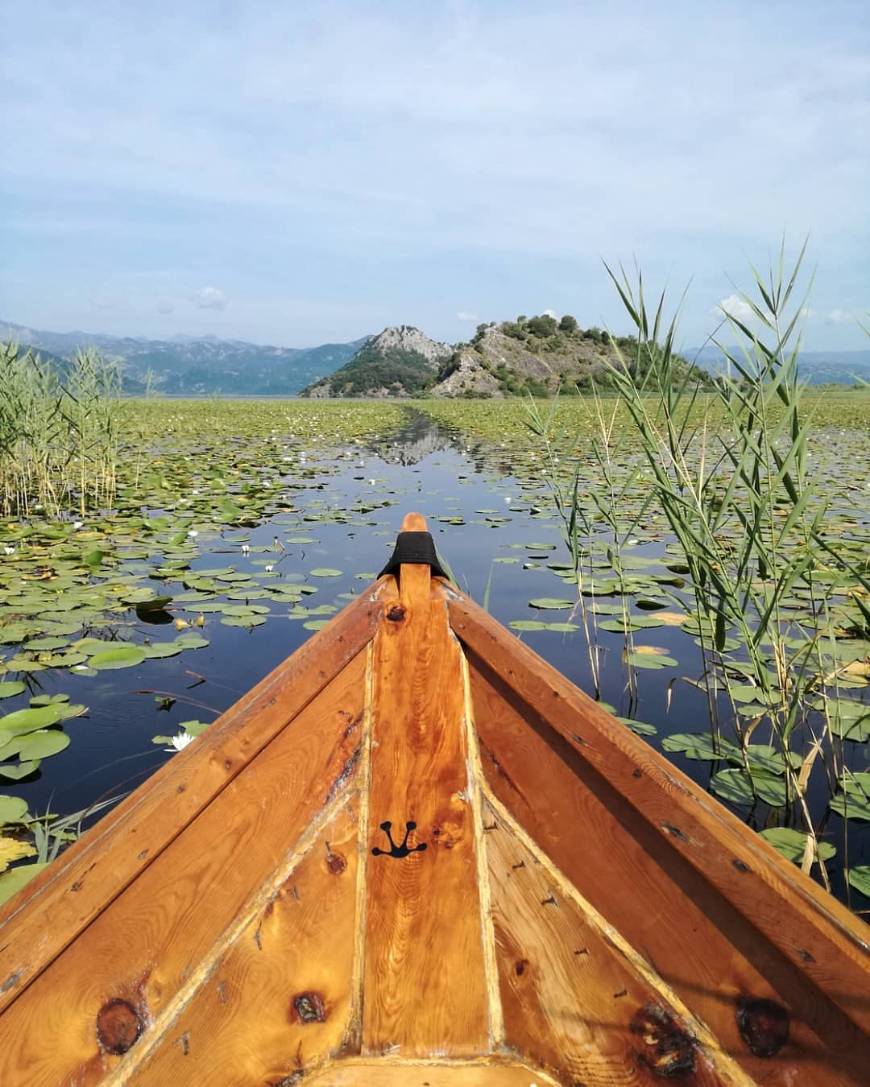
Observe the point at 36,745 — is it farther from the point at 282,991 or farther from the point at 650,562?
the point at 650,562

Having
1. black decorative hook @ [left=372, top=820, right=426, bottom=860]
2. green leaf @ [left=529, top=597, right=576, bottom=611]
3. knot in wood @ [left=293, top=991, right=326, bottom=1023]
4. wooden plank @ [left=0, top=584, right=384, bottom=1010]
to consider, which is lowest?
knot in wood @ [left=293, top=991, right=326, bottom=1023]

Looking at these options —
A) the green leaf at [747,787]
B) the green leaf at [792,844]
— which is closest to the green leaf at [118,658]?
the green leaf at [747,787]

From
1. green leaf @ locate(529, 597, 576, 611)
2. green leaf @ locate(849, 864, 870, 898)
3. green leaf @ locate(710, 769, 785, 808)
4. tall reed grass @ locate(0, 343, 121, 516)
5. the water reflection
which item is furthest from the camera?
the water reflection

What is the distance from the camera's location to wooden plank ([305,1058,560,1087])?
1.26 meters

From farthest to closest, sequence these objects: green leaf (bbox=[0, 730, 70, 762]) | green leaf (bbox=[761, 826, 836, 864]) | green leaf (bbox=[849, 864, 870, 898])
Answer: green leaf (bbox=[0, 730, 70, 762])
green leaf (bbox=[761, 826, 836, 864])
green leaf (bbox=[849, 864, 870, 898])

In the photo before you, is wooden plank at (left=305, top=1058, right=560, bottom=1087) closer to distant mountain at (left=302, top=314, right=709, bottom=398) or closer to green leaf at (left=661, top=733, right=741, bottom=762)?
green leaf at (left=661, top=733, right=741, bottom=762)

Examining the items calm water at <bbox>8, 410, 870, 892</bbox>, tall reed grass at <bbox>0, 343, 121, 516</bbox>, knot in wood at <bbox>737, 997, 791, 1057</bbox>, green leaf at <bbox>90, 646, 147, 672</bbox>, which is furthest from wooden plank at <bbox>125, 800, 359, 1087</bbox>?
tall reed grass at <bbox>0, 343, 121, 516</bbox>

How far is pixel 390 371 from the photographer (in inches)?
2643

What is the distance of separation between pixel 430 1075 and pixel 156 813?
0.67m

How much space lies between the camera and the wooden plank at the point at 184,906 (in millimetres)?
1078

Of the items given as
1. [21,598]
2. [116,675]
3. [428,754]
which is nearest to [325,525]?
[21,598]

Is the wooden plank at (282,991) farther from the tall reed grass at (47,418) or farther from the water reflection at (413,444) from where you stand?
the water reflection at (413,444)

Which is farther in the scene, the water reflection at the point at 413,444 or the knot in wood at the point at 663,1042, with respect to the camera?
the water reflection at the point at 413,444

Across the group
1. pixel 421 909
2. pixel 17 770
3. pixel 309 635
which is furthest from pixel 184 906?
pixel 309 635
